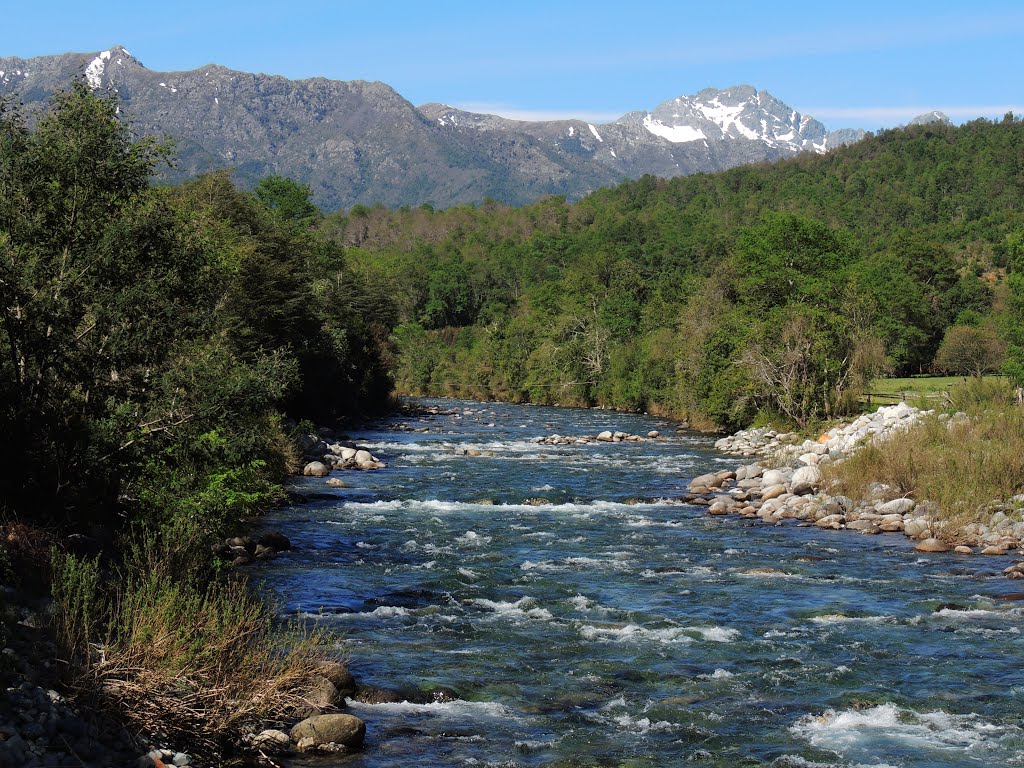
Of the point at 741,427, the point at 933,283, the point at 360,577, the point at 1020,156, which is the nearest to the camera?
the point at 360,577

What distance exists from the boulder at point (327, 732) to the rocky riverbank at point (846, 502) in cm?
1636

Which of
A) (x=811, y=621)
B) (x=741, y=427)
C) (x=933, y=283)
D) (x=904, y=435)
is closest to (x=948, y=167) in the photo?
(x=933, y=283)

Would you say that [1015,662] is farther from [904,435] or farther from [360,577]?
[904,435]

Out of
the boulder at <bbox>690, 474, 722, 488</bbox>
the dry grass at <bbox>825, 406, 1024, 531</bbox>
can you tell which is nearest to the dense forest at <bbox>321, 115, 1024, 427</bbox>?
the dry grass at <bbox>825, 406, 1024, 531</bbox>

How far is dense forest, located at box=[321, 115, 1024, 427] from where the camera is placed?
57562 millimetres

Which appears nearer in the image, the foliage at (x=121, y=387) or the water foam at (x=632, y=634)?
the foliage at (x=121, y=387)

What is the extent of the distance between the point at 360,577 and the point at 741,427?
42.4 meters

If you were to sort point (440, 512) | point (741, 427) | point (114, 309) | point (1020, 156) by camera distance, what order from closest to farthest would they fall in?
point (114, 309) < point (440, 512) < point (741, 427) < point (1020, 156)

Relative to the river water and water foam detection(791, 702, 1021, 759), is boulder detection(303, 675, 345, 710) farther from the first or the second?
water foam detection(791, 702, 1021, 759)

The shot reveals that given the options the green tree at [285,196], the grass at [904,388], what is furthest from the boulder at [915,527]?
the green tree at [285,196]

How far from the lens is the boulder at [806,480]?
34812 millimetres

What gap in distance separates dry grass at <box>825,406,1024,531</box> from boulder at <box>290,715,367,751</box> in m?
19.4

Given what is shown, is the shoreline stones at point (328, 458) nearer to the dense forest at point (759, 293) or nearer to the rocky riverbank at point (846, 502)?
the rocky riverbank at point (846, 502)

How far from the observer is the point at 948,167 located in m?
161
